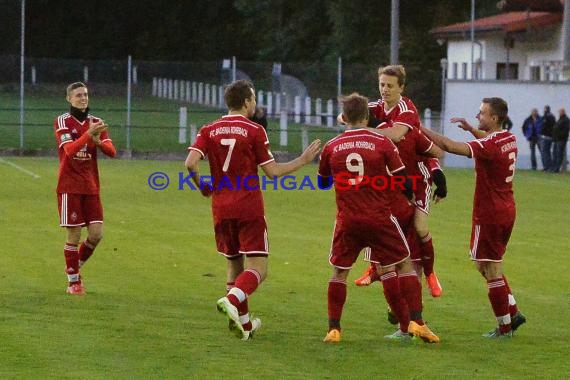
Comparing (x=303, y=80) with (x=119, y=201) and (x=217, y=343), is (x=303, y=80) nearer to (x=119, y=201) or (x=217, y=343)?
(x=119, y=201)

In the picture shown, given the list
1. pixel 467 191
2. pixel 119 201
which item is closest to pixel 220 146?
pixel 119 201

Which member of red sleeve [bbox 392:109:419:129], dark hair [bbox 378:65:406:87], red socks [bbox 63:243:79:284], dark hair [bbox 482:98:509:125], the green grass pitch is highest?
dark hair [bbox 378:65:406:87]

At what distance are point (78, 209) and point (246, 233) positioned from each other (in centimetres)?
298

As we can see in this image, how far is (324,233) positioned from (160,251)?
3.34 metres

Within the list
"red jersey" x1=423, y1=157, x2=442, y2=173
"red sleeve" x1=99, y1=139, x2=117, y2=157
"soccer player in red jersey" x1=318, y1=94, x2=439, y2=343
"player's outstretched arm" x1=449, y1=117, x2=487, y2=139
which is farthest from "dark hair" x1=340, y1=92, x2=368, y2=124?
"red sleeve" x1=99, y1=139, x2=117, y2=157

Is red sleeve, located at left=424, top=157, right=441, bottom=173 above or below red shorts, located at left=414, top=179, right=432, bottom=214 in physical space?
above

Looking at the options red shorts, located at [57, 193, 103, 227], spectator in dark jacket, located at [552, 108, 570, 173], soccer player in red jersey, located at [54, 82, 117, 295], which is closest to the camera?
soccer player in red jersey, located at [54, 82, 117, 295]

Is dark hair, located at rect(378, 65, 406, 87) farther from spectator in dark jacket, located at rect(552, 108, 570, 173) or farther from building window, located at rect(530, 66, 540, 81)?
building window, located at rect(530, 66, 540, 81)

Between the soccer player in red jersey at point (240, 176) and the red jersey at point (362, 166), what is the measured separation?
32 cm

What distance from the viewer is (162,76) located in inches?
1585

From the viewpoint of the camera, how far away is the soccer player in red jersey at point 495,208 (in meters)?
9.93

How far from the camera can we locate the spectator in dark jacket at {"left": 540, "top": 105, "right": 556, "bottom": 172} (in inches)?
1331

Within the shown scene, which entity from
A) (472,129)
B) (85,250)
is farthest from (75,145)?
(472,129)

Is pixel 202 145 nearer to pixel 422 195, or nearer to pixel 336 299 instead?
pixel 336 299
